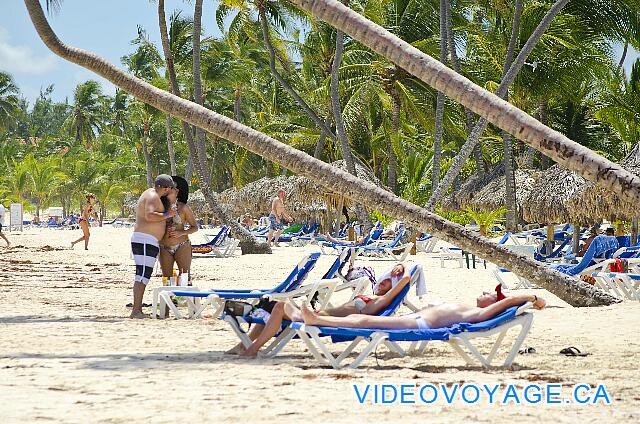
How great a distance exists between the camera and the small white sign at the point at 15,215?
43.9 metres

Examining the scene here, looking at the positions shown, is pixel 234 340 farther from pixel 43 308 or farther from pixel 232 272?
pixel 232 272

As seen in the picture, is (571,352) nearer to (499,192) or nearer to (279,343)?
(279,343)

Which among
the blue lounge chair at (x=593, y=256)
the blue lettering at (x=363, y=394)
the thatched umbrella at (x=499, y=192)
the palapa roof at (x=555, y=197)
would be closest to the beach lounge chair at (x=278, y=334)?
the blue lettering at (x=363, y=394)

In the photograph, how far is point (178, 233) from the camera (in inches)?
327

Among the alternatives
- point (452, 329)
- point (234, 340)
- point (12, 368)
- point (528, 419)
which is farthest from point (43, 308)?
point (528, 419)

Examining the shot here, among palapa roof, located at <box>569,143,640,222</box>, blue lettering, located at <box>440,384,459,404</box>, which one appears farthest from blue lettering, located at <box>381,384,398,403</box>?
palapa roof, located at <box>569,143,640,222</box>

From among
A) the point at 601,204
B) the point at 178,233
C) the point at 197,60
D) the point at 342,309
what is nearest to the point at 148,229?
the point at 178,233

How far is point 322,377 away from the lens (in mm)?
5012

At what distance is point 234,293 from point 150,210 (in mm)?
1110

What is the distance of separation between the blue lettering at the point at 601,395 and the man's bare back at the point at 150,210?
14.7ft

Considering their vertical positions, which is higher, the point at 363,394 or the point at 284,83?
the point at 284,83

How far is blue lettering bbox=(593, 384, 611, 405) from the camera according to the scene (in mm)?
4352

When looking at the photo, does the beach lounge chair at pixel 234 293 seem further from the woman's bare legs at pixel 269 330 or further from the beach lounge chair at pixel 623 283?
the beach lounge chair at pixel 623 283

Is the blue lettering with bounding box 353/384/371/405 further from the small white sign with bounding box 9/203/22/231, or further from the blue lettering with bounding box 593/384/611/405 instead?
the small white sign with bounding box 9/203/22/231
